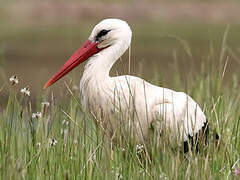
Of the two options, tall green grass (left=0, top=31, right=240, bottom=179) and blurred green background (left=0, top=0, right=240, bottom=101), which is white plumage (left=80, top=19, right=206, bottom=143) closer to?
tall green grass (left=0, top=31, right=240, bottom=179)

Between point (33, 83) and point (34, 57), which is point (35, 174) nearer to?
point (33, 83)

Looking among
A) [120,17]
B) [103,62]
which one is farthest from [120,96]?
[120,17]

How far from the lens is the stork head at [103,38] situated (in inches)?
177

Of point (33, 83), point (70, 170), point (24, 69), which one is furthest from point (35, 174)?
point (24, 69)

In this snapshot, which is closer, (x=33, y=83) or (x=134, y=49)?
(x=33, y=83)

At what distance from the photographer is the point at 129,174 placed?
3.60 meters

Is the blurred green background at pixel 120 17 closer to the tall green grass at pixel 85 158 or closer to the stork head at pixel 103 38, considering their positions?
the stork head at pixel 103 38

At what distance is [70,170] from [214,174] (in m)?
0.79

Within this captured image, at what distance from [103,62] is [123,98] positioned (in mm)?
351

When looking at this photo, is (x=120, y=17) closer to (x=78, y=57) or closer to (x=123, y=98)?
(x=78, y=57)

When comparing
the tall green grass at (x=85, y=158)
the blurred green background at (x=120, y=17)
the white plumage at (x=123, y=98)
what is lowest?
the tall green grass at (x=85, y=158)

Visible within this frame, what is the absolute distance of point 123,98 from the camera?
14.0ft

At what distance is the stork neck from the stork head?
34 millimetres

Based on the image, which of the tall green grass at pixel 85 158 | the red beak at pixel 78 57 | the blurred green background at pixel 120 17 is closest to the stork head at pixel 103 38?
the red beak at pixel 78 57
